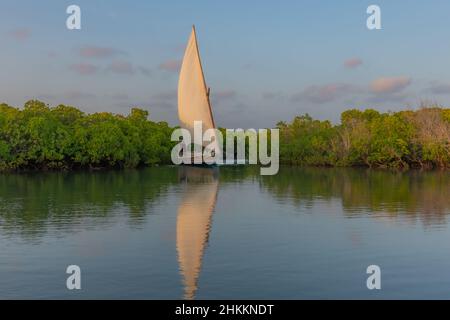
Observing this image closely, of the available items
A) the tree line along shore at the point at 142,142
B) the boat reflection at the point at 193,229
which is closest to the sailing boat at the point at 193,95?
the tree line along shore at the point at 142,142

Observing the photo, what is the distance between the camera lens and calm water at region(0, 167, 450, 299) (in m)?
8.78

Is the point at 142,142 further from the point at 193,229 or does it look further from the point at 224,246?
the point at 224,246

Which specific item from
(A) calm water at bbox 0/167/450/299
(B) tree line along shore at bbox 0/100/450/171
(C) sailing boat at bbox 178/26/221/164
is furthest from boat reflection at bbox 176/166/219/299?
(B) tree line along shore at bbox 0/100/450/171

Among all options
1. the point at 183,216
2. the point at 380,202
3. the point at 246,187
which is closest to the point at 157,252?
the point at 183,216

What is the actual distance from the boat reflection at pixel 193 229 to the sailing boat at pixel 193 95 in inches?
648

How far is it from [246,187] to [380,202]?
8.56 metres

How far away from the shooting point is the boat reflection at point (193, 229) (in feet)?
31.0

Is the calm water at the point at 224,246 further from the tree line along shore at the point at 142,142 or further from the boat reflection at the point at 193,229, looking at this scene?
the tree line along shore at the point at 142,142

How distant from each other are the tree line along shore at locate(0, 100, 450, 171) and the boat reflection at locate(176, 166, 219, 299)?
23.4 meters

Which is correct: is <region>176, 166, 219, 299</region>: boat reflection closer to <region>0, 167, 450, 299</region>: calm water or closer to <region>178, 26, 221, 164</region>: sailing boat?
<region>0, 167, 450, 299</region>: calm water

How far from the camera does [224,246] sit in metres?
12.0

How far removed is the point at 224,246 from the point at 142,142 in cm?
4588
